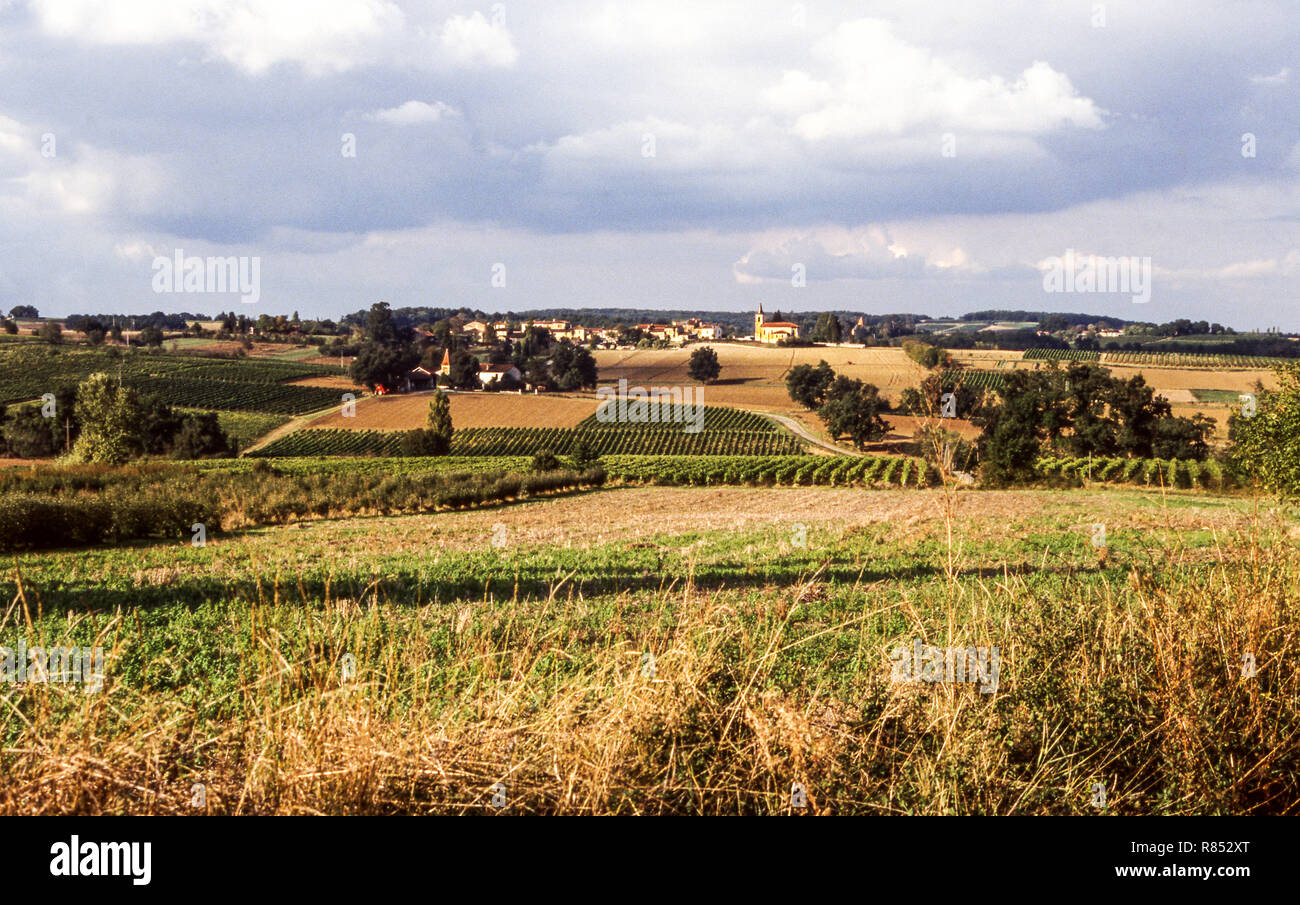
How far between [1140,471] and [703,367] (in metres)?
67.2

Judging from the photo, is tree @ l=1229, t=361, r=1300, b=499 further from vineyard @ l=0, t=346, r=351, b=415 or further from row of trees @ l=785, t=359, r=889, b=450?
vineyard @ l=0, t=346, r=351, b=415

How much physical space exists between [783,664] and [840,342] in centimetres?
15556

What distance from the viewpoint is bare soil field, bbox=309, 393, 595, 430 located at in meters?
84.4

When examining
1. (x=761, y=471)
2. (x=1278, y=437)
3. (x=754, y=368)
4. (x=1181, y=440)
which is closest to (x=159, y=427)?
(x=761, y=471)

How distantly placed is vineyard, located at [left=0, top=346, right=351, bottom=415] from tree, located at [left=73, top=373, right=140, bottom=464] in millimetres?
30943

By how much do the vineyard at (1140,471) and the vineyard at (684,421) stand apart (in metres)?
33.8

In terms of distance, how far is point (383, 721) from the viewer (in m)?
3.88

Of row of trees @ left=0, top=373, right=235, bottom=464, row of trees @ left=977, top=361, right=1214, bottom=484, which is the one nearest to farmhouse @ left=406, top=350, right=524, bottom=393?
row of trees @ left=0, top=373, right=235, bottom=464

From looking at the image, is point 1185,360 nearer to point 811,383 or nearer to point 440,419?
point 811,383

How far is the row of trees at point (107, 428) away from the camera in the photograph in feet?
172

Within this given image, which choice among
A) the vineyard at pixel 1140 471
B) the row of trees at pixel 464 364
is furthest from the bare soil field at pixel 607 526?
the row of trees at pixel 464 364

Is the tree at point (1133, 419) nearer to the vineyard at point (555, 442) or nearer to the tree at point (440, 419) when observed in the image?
the vineyard at point (555, 442)
